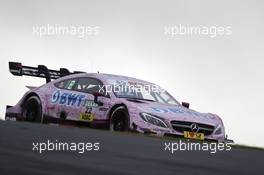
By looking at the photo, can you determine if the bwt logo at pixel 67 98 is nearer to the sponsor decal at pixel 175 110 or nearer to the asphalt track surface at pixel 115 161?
the sponsor decal at pixel 175 110

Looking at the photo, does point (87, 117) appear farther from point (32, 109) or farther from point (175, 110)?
point (32, 109)

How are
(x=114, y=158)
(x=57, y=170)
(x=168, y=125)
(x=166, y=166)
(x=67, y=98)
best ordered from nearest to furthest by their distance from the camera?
1. (x=57, y=170)
2. (x=166, y=166)
3. (x=114, y=158)
4. (x=168, y=125)
5. (x=67, y=98)

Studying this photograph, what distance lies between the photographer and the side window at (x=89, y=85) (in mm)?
12430

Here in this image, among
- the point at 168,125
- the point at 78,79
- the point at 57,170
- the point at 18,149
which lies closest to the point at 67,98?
the point at 78,79

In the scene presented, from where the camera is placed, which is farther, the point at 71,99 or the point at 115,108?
the point at 71,99

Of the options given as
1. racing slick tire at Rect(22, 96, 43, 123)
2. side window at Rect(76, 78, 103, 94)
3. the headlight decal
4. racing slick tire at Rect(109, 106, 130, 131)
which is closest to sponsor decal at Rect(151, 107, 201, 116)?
the headlight decal

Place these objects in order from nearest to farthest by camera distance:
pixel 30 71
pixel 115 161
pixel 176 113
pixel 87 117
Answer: pixel 115 161
pixel 176 113
pixel 87 117
pixel 30 71

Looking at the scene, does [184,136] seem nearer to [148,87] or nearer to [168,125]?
[168,125]

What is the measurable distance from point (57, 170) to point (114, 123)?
7186 millimetres

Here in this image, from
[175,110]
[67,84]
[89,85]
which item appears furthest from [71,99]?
[175,110]

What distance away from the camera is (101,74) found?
12891mm

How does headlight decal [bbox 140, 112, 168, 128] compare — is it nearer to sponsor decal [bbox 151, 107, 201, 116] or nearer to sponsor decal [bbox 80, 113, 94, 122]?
sponsor decal [bbox 151, 107, 201, 116]

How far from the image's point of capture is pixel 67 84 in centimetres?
1310

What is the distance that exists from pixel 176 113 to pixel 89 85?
209 cm
